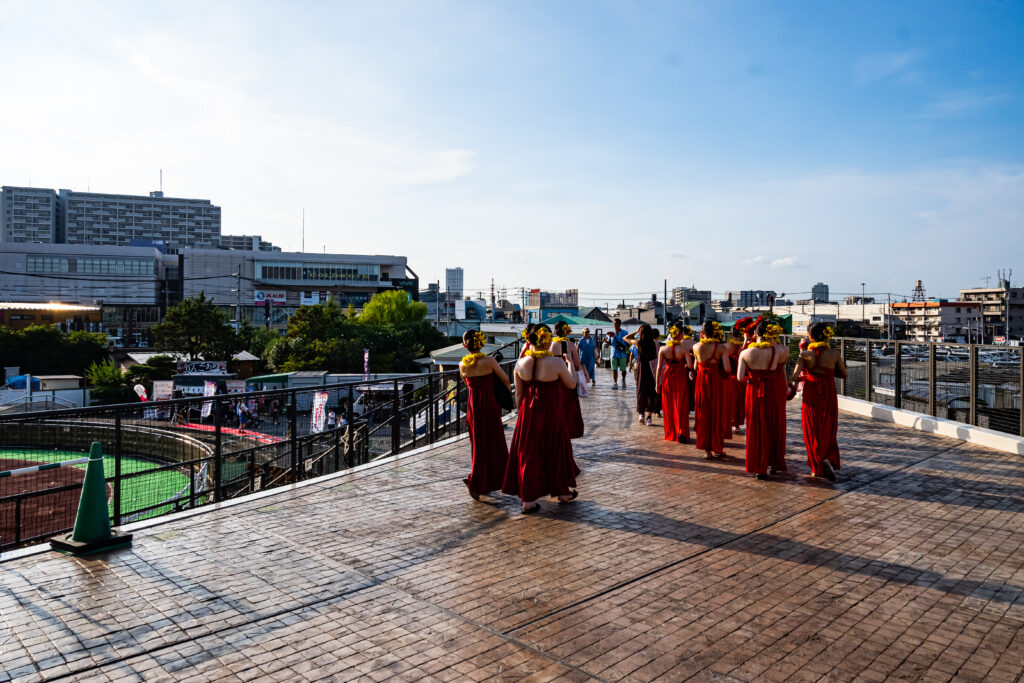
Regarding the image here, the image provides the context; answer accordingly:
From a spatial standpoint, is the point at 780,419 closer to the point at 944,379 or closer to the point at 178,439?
the point at 944,379

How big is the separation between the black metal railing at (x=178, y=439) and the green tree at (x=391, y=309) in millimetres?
57595

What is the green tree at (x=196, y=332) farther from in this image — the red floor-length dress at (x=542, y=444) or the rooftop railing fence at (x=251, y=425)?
the red floor-length dress at (x=542, y=444)

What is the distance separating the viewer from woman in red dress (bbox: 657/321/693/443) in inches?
437

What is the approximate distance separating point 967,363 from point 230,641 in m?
11.8

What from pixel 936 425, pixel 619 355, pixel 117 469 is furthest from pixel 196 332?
pixel 936 425

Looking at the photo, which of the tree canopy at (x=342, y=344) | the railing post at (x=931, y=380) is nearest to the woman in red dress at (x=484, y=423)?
the railing post at (x=931, y=380)

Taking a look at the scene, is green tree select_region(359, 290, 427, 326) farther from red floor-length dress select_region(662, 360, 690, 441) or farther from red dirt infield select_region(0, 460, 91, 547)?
red floor-length dress select_region(662, 360, 690, 441)

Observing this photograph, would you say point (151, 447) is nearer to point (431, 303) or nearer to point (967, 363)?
point (967, 363)

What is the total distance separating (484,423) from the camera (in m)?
7.76

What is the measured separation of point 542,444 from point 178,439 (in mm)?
5979

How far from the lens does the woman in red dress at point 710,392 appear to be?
10023 mm

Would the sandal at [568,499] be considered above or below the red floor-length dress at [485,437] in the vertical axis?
below

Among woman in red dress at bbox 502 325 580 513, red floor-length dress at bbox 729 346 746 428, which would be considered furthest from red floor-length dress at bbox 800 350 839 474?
woman in red dress at bbox 502 325 580 513

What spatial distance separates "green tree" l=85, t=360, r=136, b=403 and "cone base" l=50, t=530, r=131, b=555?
1507 inches
